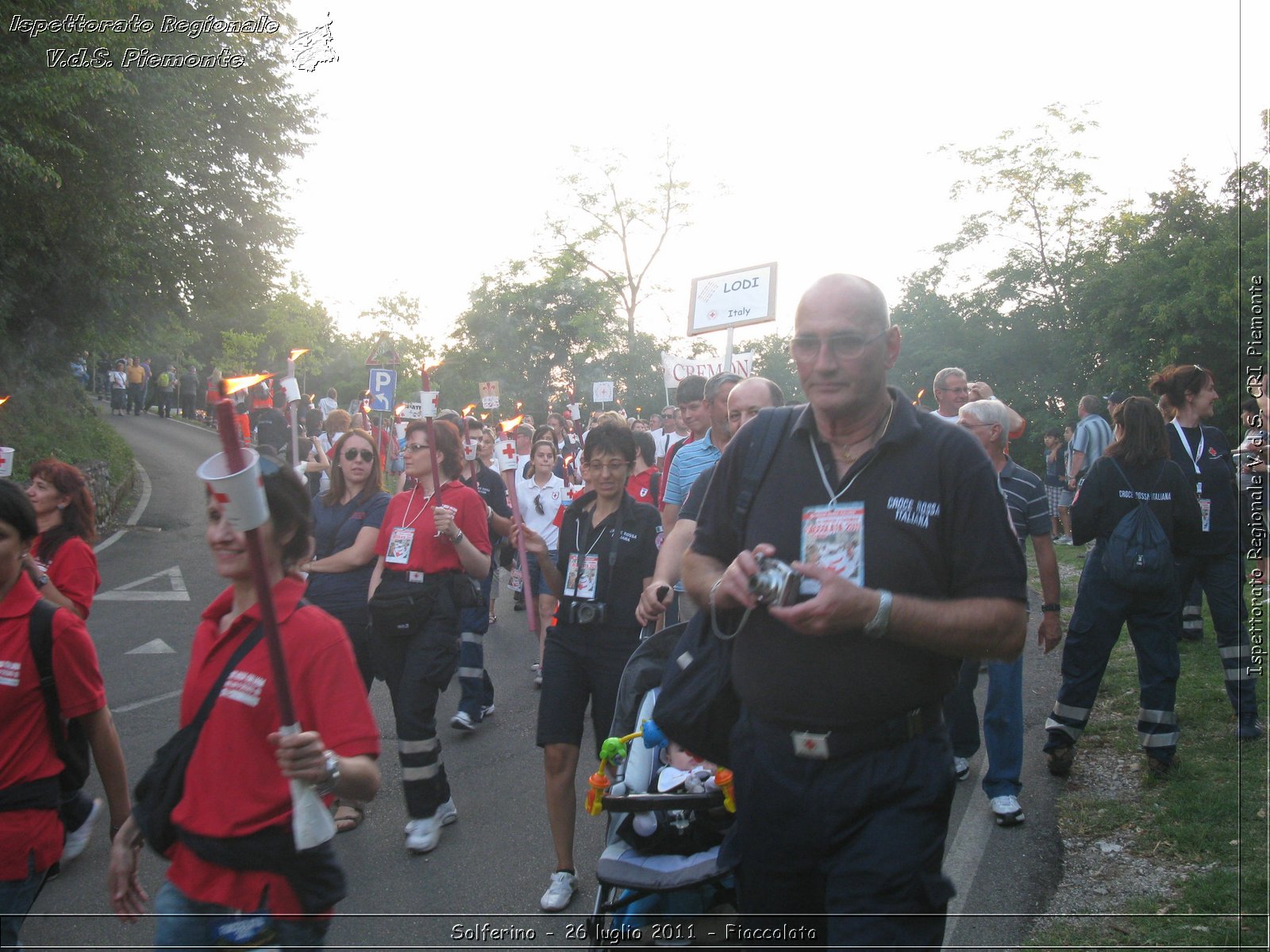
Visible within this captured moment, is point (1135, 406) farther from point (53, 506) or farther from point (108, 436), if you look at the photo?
point (108, 436)

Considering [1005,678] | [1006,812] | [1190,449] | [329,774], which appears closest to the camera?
[329,774]

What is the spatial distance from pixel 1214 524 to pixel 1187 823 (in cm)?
216

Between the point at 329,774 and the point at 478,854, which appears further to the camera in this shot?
the point at 478,854

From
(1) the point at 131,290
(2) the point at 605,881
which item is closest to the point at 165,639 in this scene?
(2) the point at 605,881

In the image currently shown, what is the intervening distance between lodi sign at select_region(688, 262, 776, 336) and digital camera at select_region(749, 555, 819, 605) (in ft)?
23.0

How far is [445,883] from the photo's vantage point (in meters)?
4.89

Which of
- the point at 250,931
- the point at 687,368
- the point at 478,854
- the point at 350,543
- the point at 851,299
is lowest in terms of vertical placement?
the point at 478,854

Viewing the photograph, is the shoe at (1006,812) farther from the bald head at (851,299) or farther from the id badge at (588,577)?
the bald head at (851,299)

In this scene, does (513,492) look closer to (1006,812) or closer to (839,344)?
(1006,812)

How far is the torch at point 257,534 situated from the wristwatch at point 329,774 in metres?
0.04

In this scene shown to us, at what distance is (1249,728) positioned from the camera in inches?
241

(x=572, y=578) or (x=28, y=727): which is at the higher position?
(x=572, y=578)

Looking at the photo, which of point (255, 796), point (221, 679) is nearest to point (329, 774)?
point (255, 796)

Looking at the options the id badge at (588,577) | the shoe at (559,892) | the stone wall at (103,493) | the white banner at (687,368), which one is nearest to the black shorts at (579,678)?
the id badge at (588,577)
